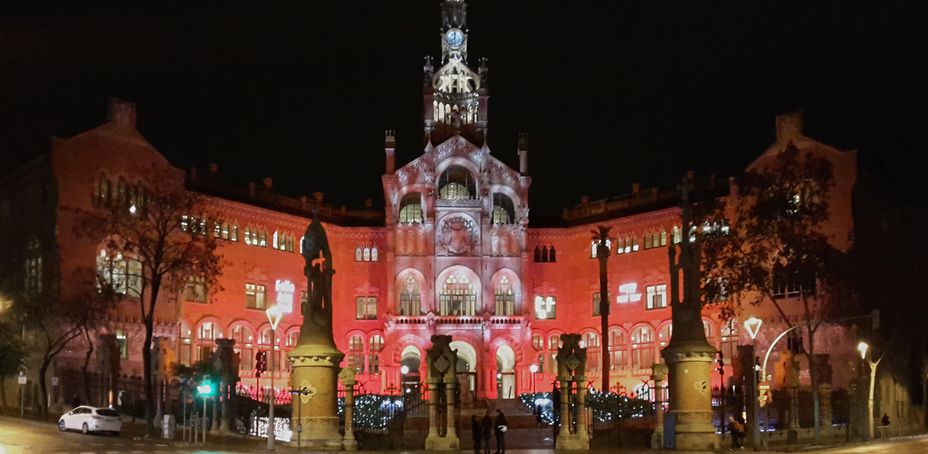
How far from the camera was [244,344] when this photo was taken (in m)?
94.2

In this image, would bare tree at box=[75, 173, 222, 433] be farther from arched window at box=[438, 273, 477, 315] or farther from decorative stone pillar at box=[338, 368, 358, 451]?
arched window at box=[438, 273, 477, 315]

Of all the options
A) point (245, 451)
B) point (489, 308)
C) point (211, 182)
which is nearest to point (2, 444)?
point (245, 451)

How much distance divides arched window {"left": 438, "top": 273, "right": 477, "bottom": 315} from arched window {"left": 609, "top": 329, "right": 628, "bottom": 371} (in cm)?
1167

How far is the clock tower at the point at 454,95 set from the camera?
355ft

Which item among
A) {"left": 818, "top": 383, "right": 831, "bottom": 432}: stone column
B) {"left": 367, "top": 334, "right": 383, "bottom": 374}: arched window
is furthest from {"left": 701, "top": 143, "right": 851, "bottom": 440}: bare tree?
{"left": 367, "top": 334, "right": 383, "bottom": 374}: arched window

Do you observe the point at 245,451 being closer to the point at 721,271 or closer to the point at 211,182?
the point at 721,271

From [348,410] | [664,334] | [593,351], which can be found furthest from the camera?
[593,351]

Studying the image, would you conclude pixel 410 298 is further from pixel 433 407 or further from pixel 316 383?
pixel 316 383

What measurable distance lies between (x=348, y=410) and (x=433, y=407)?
3.19 metres

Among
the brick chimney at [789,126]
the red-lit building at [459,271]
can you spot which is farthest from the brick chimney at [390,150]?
the brick chimney at [789,126]

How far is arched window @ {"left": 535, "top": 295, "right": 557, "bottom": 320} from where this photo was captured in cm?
10450

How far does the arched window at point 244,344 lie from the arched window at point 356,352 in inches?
375

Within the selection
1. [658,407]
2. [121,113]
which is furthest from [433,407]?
[121,113]

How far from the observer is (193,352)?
8862 centimetres
